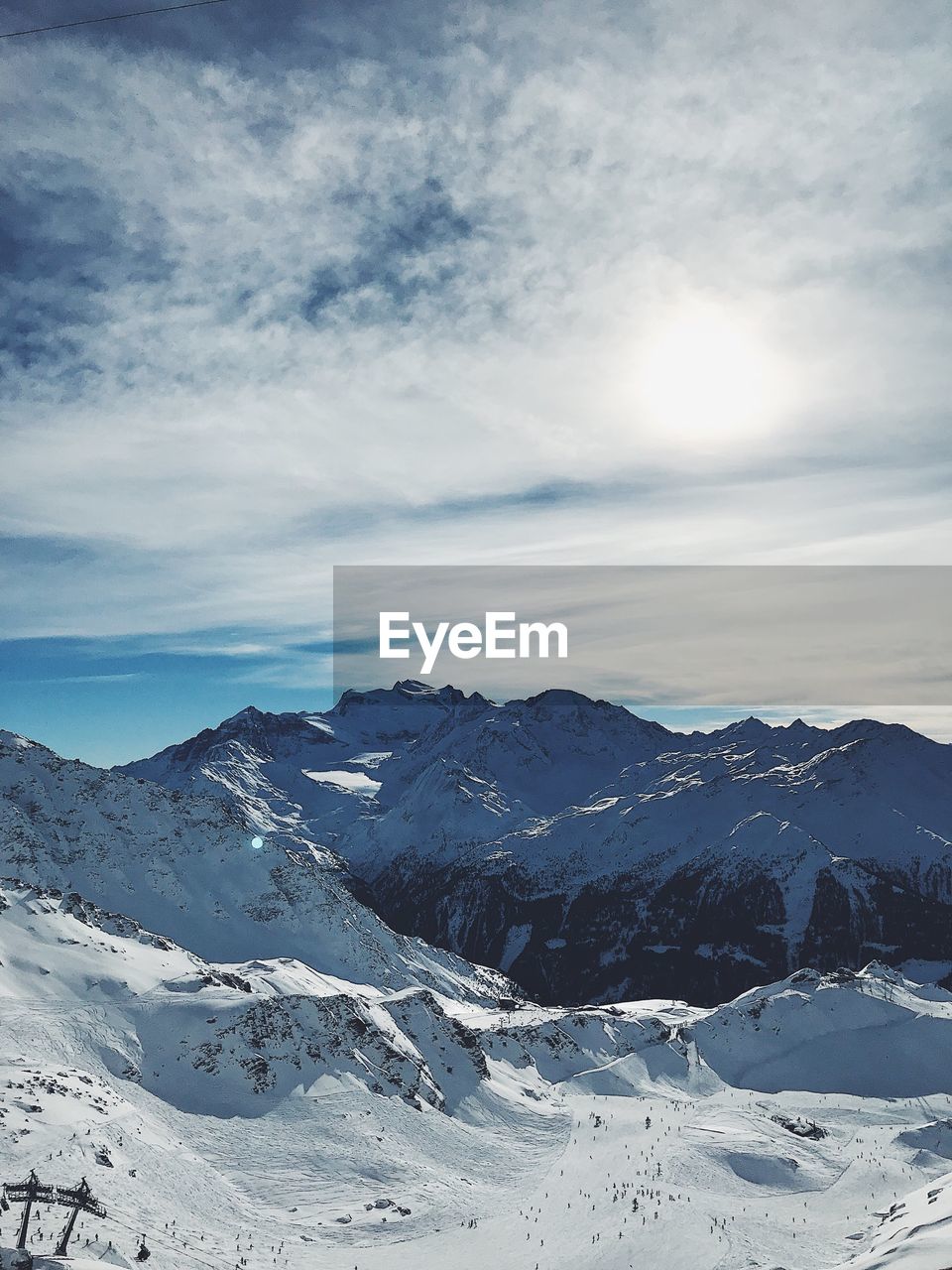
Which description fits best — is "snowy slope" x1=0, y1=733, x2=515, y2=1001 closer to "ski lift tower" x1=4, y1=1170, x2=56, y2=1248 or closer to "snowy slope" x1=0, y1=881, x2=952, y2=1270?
"snowy slope" x1=0, y1=881, x2=952, y2=1270

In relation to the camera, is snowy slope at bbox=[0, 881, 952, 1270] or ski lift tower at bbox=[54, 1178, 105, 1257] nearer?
ski lift tower at bbox=[54, 1178, 105, 1257]

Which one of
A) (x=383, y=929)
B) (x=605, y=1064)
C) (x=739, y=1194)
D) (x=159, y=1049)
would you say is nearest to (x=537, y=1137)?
(x=739, y=1194)

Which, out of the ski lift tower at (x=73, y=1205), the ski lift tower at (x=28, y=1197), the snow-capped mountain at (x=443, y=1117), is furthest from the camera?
the snow-capped mountain at (x=443, y=1117)

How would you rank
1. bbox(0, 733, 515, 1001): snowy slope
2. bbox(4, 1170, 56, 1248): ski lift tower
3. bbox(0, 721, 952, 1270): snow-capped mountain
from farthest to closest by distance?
1. bbox(0, 733, 515, 1001): snowy slope
2. bbox(0, 721, 952, 1270): snow-capped mountain
3. bbox(4, 1170, 56, 1248): ski lift tower

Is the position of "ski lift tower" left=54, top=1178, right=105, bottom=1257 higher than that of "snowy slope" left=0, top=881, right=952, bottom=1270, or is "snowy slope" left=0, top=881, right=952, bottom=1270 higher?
"ski lift tower" left=54, top=1178, right=105, bottom=1257

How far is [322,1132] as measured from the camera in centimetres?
7362

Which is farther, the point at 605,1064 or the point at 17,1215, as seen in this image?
the point at 605,1064

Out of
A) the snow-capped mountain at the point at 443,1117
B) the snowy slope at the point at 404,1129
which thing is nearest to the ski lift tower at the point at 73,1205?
the snow-capped mountain at the point at 443,1117

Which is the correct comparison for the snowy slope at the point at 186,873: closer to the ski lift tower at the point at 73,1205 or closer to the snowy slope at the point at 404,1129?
the snowy slope at the point at 404,1129

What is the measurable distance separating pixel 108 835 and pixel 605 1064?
4006 inches

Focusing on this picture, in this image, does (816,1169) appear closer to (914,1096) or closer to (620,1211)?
(620,1211)

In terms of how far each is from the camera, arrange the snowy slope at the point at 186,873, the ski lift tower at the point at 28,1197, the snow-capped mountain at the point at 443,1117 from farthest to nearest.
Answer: the snowy slope at the point at 186,873
the snow-capped mountain at the point at 443,1117
the ski lift tower at the point at 28,1197

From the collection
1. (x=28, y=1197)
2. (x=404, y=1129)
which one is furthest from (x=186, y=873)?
(x=28, y=1197)

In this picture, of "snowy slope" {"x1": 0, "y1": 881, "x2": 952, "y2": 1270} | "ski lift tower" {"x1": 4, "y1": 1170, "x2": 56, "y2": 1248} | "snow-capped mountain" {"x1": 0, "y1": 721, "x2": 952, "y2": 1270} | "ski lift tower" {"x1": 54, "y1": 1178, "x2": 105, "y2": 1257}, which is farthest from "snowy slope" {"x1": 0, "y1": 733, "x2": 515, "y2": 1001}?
"ski lift tower" {"x1": 4, "y1": 1170, "x2": 56, "y2": 1248}
